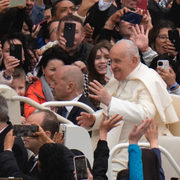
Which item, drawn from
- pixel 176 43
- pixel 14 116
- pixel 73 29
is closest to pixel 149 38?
pixel 176 43

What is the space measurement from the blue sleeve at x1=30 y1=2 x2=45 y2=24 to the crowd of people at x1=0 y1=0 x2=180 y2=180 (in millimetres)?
16

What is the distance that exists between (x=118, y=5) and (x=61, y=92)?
3.58m

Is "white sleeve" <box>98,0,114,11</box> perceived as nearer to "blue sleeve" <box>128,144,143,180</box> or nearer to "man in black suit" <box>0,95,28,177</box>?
"man in black suit" <box>0,95,28,177</box>

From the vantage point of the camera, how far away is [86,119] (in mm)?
5398

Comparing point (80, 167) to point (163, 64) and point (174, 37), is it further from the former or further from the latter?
point (174, 37)

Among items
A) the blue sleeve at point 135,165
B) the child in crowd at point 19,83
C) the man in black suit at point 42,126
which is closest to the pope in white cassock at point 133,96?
the man in black suit at point 42,126

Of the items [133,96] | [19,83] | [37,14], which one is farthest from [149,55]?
[37,14]

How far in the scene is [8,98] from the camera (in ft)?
16.3

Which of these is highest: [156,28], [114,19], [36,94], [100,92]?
[114,19]

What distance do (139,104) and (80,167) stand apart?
210 centimetres

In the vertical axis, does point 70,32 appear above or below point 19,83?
above

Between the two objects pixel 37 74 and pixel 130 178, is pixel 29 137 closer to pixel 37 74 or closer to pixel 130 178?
pixel 130 178

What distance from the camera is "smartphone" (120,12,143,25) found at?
7.35m

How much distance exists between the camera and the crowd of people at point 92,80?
429cm
